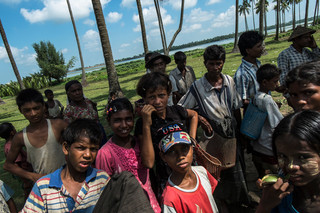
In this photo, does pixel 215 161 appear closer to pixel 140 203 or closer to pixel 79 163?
pixel 140 203

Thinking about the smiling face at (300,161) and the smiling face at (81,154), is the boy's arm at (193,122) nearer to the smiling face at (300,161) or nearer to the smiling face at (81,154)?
the smiling face at (81,154)

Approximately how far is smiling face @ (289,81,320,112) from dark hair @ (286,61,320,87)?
3 cm

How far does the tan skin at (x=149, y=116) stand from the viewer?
1719 mm

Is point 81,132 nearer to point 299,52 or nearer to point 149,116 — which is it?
point 149,116

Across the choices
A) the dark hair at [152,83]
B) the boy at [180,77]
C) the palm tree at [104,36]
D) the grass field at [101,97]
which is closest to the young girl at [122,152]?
the dark hair at [152,83]

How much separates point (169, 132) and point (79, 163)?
0.73m

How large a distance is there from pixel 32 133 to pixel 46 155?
0.88 ft

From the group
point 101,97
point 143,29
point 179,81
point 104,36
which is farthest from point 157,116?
point 101,97

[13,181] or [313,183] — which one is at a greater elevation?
[313,183]

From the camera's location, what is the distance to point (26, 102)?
2225 mm

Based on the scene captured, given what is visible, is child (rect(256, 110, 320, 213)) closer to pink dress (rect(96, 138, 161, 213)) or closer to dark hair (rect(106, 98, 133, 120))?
pink dress (rect(96, 138, 161, 213))

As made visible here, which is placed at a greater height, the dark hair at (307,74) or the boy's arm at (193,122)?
the dark hair at (307,74)

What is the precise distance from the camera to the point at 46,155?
7.04 ft

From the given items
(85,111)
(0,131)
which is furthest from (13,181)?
(85,111)
